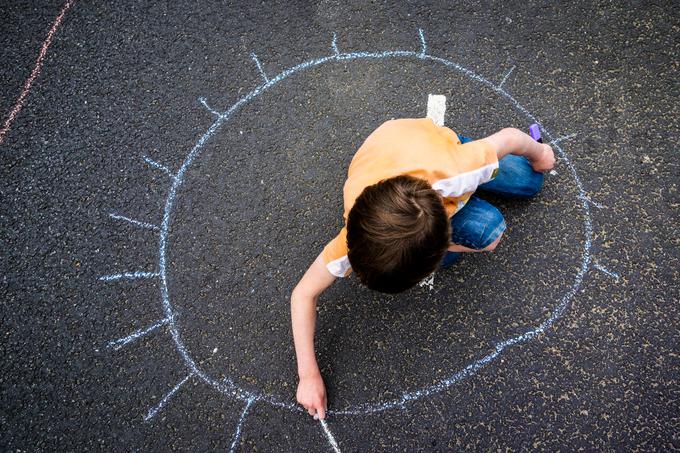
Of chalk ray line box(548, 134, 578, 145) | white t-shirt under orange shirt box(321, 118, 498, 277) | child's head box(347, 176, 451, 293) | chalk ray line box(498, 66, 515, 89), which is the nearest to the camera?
child's head box(347, 176, 451, 293)

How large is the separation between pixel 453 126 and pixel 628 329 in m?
1.07

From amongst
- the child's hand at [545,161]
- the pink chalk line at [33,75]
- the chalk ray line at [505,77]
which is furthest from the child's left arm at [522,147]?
the pink chalk line at [33,75]

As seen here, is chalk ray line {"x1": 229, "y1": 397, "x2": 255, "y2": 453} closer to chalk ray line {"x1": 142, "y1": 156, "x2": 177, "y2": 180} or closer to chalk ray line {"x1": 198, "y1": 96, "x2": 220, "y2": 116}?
chalk ray line {"x1": 142, "y1": 156, "x2": 177, "y2": 180}

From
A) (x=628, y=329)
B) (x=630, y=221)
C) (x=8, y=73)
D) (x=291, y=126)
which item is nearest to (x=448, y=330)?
(x=628, y=329)

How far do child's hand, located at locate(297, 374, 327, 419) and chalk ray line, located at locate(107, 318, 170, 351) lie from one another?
0.64m

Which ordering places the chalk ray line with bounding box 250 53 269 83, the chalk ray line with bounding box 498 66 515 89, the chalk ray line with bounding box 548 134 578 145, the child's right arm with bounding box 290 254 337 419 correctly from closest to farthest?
1. the child's right arm with bounding box 290 254 337 419
2. the chalk ray line with bounding box 548 134 578 145
3. the chalk ray line with bounding box 498 66 515 89
4. the chalk ray line with bounding box 250 53 269 83

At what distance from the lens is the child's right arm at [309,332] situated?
1.65 m

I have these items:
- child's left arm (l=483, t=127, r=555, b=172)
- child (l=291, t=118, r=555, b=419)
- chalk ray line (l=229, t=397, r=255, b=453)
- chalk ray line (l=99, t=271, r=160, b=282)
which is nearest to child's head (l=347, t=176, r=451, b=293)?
child (l=291, t=118, r=555, b=419)

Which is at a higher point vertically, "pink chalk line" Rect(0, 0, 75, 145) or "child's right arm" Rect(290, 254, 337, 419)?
"pink chalk line" Rect(0, 0, 75, 145)

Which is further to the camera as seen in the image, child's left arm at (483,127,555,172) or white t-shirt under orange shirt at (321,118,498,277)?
child's left arm at (483,127,555,172)

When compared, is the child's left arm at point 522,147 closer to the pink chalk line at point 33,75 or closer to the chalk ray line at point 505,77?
the chalk ray line at point 505,77

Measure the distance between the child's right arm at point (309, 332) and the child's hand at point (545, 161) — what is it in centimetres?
92

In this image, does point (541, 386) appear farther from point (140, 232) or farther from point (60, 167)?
point (60, 167)

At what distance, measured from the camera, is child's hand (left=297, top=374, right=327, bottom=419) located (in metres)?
1.77
